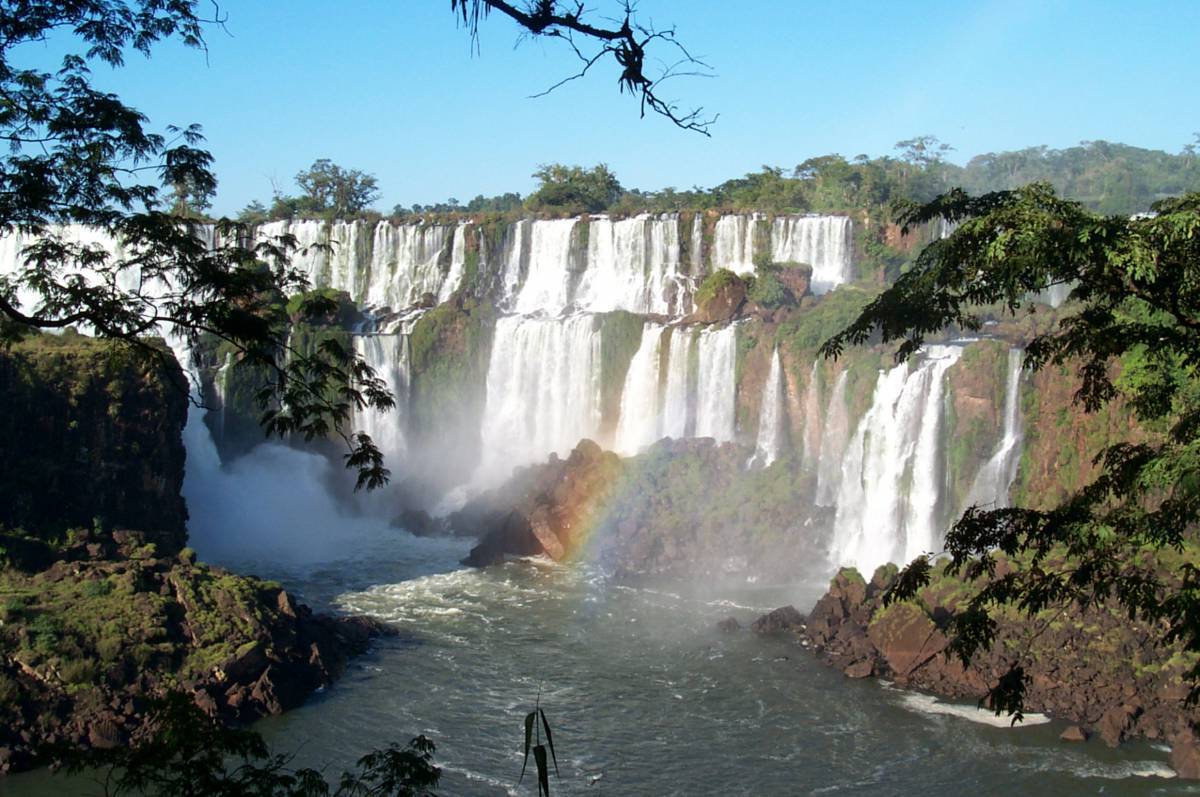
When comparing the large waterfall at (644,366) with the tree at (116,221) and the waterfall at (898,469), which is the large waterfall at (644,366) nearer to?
the waterfall at (898,469)

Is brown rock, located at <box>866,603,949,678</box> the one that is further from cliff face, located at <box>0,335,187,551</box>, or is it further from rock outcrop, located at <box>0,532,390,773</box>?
cliff face, located at <box>0,335,187,551</box>

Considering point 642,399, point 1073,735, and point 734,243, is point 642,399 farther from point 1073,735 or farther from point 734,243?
point 1073,735

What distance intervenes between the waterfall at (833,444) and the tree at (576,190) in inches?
760

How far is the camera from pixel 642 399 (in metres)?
32.8

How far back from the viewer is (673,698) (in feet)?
60.7

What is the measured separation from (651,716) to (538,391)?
719 inches

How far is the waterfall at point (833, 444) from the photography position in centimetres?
2834

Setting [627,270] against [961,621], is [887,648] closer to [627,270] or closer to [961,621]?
[961,621]

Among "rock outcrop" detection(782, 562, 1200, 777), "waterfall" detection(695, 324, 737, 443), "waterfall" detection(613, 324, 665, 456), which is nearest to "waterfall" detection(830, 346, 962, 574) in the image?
"waterfall" detection(695, 324, 737, 443)

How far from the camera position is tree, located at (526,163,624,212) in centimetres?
4797

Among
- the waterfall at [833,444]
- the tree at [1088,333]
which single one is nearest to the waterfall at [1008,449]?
the waterfall at [833,444]

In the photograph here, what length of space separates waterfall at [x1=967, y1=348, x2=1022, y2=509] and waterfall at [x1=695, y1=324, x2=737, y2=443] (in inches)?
329

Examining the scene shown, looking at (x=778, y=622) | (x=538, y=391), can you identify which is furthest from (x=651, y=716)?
(x=538, y=391)

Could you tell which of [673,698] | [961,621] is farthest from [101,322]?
[673,698]
